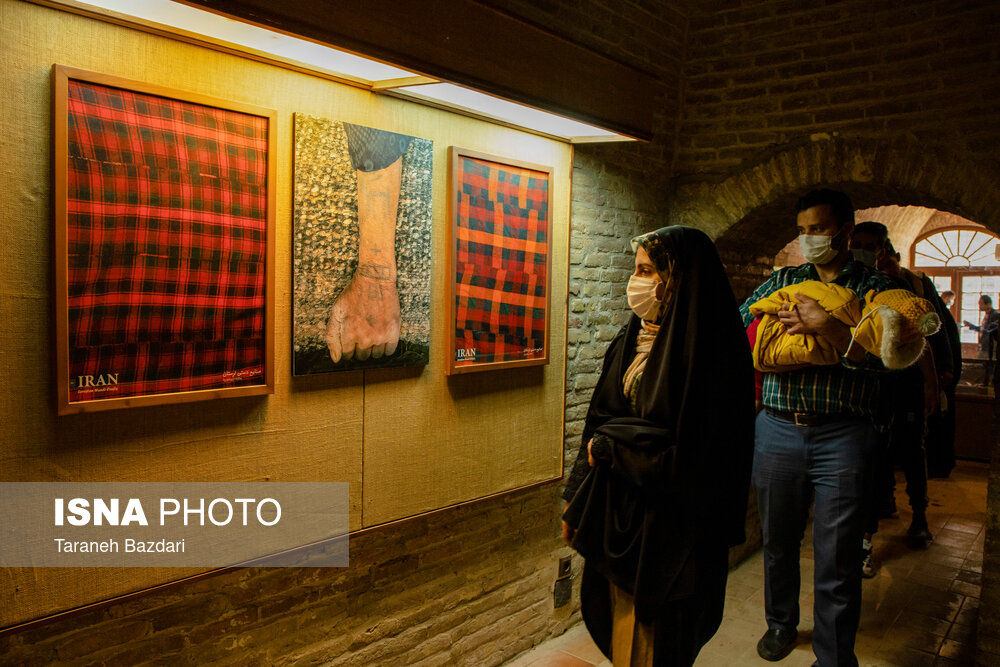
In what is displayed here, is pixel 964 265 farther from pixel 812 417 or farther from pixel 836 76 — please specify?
pixel 812 417

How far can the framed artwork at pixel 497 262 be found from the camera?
3.04 meters

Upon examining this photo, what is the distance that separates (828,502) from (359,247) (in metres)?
2.35

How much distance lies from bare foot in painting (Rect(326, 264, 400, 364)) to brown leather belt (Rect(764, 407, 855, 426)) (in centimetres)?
187

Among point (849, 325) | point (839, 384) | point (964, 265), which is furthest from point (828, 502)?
point (964, 265)

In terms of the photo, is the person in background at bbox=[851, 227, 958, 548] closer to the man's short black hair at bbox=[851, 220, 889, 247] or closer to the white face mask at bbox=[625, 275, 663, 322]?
the man's short black hair at bbox=[851, 220, 889, 247]

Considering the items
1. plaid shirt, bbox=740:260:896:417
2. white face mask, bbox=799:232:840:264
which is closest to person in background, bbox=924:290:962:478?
plaid shirt, bbox=740:260:896:417

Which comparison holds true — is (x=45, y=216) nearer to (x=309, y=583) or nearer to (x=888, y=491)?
(x=309, y=583)

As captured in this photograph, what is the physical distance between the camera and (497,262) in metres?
3.24

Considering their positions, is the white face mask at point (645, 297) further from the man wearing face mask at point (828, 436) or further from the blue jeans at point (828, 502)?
the blue jeans at point (828, 502)

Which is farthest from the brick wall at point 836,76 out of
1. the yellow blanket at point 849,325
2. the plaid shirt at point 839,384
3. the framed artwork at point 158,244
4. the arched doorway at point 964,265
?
the arched doorway at point 964,265

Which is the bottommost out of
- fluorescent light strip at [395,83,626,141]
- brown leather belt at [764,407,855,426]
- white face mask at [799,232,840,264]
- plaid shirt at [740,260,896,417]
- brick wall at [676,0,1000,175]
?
brown leather belt at [764,407,855,426]

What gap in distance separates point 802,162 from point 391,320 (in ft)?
8.83

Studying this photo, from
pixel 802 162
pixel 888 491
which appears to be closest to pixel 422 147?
pixel 802 162

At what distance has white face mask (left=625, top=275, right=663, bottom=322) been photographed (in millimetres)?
2352
